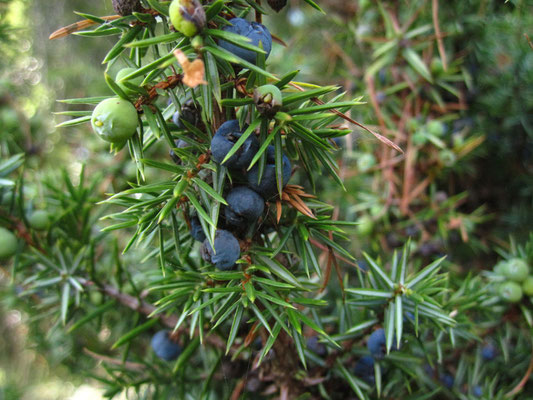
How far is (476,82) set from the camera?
51.4 inches

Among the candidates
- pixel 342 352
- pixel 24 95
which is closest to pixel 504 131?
pixel 342 352

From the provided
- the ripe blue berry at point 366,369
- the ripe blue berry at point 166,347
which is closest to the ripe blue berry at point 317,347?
the ripe blue berry at point 366,369

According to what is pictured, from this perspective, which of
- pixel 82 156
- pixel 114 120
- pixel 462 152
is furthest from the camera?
pixel 82 156

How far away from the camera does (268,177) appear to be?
20.3 inches

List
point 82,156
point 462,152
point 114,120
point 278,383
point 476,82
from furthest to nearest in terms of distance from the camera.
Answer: point 82,156 < point 476,82 < point 462,152 < point 278,383 < point 114,120

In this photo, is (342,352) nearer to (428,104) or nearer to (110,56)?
(110,56)

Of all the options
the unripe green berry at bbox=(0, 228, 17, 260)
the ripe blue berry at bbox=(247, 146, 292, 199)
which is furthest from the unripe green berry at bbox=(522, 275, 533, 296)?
the unripe green berry at bbox=(0, 228, 17, 260)

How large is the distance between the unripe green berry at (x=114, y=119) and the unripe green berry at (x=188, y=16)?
0.12m

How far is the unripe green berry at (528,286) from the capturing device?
2.63 ft

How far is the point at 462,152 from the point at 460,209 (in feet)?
0.79

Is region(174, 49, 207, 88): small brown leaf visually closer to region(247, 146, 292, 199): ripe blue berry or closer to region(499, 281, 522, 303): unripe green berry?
region(247, 146, 292, 199): ripe blue berry

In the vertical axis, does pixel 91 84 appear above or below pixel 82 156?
above

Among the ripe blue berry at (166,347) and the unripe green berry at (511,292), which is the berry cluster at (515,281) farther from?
the ripe blue berry at (166,347)

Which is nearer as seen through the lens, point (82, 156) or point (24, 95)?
point (82, 156)
